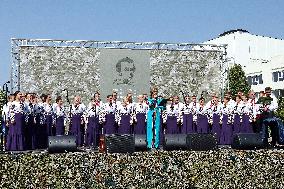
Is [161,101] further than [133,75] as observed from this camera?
No

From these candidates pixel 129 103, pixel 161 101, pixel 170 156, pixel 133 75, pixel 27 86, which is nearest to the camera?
pixel 170 156

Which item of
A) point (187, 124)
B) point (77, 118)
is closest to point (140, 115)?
point (187, 124)

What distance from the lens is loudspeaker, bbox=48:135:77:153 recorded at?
9570mm

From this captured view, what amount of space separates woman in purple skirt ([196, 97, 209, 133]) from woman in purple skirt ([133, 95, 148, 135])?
1.71 m

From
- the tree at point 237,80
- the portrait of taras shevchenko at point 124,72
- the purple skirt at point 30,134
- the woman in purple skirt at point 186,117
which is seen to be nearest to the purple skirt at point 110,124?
the purple skirt at point 30,134

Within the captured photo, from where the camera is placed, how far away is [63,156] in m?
6.79

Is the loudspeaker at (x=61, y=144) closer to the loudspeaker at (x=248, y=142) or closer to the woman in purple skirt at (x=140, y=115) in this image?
the loudspeaker at (x=248, y=142)

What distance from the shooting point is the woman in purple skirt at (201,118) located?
14.4 meters

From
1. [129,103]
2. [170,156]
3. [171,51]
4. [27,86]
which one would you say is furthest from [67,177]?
[171,51]

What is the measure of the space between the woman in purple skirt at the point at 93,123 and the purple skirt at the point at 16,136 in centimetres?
185

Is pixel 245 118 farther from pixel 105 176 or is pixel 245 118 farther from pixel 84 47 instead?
pixel 84 47

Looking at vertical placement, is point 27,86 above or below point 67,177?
above

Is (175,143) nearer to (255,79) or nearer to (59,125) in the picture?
(59,125)

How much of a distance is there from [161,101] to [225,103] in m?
2.78
